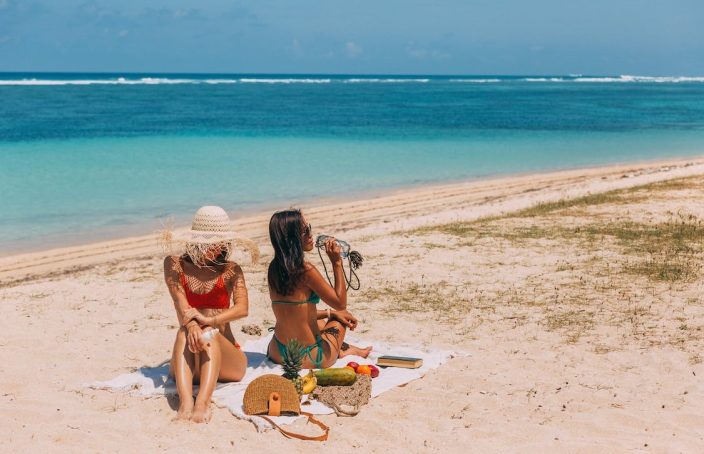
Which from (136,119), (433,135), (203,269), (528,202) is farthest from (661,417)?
(136,119)

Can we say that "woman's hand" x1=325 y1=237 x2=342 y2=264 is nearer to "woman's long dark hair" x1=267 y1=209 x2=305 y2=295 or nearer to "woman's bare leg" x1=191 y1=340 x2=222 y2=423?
"woman's long dark hair" x1=267 y1=209 x2=305 y2=295

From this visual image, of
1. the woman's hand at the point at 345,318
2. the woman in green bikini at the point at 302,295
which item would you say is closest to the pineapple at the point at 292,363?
the woman in green bikini at the point at 302,295

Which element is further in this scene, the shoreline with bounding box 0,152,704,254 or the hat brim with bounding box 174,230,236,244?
the shoreline with bounding box 0,152,704,254

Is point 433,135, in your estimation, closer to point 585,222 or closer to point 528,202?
point 528,202

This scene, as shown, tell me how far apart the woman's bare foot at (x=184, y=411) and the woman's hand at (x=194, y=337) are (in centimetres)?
38

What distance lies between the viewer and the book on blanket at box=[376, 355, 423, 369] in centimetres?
665

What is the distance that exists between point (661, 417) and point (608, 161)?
23.9 meters

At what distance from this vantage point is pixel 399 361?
6.70 metres

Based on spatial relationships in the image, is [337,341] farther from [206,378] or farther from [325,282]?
[206,378]

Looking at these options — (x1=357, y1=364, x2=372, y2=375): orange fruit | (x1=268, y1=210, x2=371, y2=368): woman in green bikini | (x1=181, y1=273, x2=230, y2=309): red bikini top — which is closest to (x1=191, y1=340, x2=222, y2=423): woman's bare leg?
(x1=181, y1=273, x2=230, y2=309): red bikini top

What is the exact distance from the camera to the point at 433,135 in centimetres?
3759

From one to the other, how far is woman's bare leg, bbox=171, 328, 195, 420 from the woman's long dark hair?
919 millimetres

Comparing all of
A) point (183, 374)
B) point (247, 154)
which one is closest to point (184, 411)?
point (183, 374)

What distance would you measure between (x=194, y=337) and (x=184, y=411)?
0.53 meters
